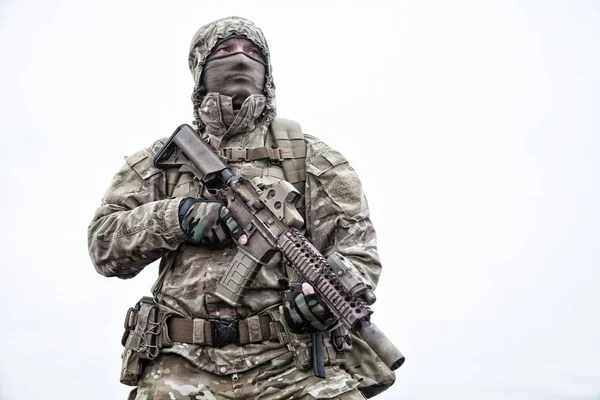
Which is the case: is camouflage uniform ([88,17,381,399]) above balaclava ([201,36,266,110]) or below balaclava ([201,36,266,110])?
below

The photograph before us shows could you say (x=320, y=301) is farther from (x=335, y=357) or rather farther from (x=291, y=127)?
(x=291, y=127)

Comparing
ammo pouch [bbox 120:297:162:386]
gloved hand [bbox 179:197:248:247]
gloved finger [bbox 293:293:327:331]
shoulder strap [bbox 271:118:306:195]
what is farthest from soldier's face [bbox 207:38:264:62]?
gloved finger [bbox 293:293:327:331]

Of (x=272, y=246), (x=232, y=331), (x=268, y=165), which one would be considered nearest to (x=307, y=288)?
(x=272, y=246)

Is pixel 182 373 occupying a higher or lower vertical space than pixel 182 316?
lower

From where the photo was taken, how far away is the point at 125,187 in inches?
227

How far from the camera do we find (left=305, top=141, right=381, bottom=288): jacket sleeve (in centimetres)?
537

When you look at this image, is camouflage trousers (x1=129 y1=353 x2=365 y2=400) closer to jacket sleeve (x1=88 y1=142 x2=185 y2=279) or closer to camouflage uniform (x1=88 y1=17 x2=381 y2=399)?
A: camouflage uniform (x1=88 y1=17 x2=381 y2=399)

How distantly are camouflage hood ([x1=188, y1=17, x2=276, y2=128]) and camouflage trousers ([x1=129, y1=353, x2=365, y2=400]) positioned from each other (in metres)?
1.86

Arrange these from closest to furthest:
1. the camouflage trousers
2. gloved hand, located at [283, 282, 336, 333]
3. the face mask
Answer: gloved hand, located at [283, 282, 336, 333] < the camouflage trousers < the face mask

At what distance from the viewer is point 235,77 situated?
5.80m

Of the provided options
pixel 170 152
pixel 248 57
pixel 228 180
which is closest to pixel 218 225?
pixel 228 180

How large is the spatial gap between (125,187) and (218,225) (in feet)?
3.09

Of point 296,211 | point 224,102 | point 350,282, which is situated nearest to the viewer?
point 350,282

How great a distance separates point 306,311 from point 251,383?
2.14 ft
